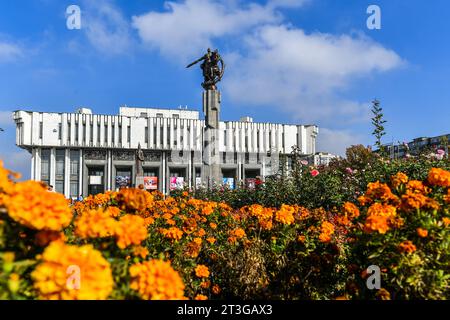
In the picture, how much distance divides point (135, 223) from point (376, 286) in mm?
1819

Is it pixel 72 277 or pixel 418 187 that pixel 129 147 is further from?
pixel 72 277

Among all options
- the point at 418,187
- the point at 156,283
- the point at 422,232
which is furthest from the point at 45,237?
the point at 418,187

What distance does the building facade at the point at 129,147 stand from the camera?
53.2 metres

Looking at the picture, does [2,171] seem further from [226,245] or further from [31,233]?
[226,245]

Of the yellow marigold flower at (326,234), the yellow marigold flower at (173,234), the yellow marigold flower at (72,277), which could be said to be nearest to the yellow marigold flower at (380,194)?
the yellow marigold flower at (326,234)

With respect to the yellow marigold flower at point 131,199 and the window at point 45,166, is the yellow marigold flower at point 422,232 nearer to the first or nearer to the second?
the yellow marigold flower at point 131,199

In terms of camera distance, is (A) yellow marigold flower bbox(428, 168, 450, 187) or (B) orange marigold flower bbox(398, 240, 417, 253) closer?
(B) orange marigold flower bbox(398, 240, 417, 253)

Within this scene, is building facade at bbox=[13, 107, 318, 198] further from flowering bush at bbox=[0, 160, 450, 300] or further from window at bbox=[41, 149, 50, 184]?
flowering bush at bbox=[0, 160, 450, 300]

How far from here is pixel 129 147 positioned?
183 ft

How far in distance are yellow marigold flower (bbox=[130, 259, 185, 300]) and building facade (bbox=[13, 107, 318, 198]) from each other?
47.5 meters

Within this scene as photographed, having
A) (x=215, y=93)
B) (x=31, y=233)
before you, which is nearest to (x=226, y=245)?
(x=31, y=233)

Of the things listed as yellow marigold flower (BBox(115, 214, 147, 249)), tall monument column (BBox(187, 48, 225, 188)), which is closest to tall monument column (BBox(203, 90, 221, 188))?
tall monument column (BBox(187, 48, 225, 188))

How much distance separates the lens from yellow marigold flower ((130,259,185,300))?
164 centimetres

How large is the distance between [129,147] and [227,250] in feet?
177
